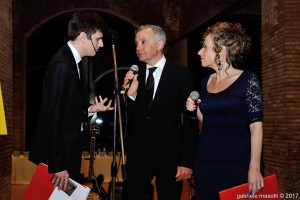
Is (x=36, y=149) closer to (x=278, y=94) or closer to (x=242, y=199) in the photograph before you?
(x=242, y=199)

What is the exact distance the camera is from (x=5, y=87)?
6.51 metres

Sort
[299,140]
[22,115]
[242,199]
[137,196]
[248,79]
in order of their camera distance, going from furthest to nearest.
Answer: [22,115], [299,140], [137,196], [248,79], [242,199]

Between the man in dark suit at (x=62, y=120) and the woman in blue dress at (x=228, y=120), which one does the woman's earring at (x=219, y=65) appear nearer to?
the woman in blue dress at (x=228, y=120)

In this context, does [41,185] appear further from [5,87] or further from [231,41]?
[5,87]

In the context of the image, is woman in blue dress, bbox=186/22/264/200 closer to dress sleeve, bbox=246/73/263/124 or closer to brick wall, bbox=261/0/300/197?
dress sleeve, bbox=246/73/263/124

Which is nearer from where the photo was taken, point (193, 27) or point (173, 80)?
point (173, 80)

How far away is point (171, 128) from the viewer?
3.19 m

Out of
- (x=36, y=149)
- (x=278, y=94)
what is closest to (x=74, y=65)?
(x=36, y=149)

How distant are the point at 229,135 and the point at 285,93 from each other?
3998 millimetres

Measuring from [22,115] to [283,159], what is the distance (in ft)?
23.3

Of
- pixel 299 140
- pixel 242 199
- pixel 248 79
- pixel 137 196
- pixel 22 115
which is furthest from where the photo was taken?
pixel 22 115

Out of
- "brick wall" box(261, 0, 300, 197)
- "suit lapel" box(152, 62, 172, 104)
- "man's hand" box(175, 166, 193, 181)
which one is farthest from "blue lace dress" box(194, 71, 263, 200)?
"brick wall" box(261, 0, 300, 197)

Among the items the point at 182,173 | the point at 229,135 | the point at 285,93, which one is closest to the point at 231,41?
the point at 229,135

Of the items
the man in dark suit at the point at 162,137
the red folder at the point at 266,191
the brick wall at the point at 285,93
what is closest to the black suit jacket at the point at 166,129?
the man in dark suit at the point at 162,137
